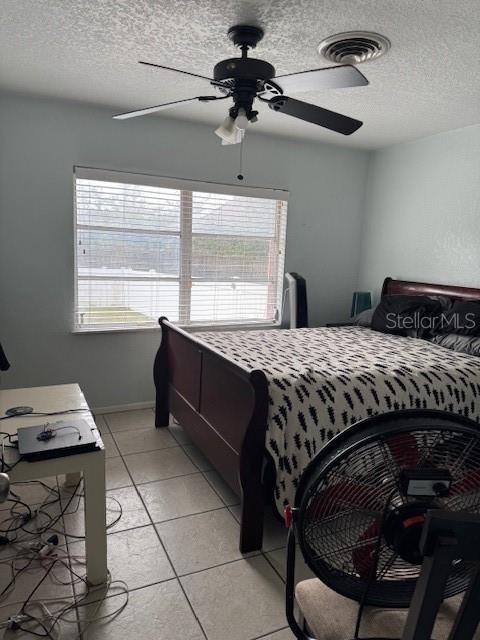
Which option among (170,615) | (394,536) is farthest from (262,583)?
(394,536)

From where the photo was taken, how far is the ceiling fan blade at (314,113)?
1946 millimetres

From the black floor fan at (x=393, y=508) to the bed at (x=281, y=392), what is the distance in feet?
3.43

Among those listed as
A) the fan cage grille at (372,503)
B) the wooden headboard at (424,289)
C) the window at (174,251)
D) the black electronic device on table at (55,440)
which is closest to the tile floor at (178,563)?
the black electronic device on table at (55,440)

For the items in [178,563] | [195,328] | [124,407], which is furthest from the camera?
[195,328]

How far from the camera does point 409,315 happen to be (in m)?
3.42

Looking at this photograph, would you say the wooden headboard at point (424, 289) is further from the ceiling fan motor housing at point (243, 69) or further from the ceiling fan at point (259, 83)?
the ceiling fan motor housing at point (243, 69)

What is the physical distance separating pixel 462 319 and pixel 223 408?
194 cm

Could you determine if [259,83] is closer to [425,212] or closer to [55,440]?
[55,440]

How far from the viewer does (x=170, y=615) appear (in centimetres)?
159

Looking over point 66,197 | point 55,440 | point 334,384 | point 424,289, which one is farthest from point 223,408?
point 424,289

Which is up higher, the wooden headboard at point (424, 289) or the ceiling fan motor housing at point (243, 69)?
the ceiling fan motor housing at point (243, 69)

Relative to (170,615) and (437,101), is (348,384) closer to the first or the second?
(170,615)

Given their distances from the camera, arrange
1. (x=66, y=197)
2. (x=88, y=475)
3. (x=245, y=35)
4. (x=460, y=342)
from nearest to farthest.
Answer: (x=88, y=475) < (x=245, y=35) < (x=460, y=342) < (x=66, y=197)

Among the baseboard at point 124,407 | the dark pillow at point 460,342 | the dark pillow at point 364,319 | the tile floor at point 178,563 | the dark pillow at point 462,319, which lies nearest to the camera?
the tile floor at point 178,563
